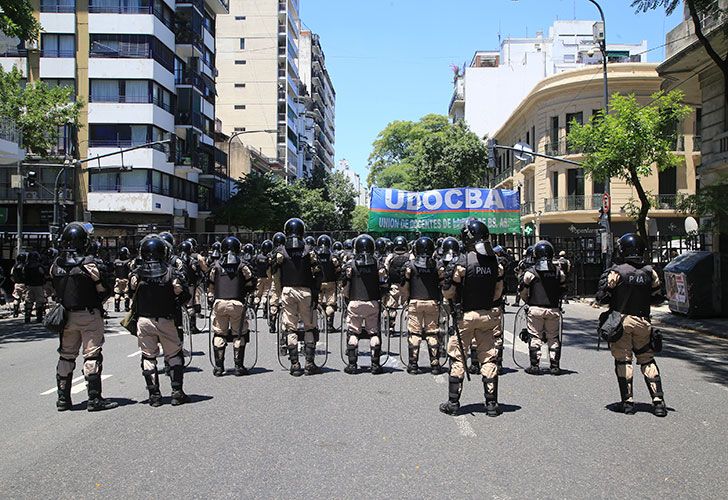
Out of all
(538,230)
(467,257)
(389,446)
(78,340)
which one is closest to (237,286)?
(78,340)

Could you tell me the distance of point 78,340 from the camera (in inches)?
313

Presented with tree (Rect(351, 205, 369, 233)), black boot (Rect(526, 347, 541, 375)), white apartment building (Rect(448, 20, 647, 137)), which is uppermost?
white apartment building (Rect(448, 20, 647, 137))

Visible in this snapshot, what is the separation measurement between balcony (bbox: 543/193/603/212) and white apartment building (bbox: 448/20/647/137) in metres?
24.0

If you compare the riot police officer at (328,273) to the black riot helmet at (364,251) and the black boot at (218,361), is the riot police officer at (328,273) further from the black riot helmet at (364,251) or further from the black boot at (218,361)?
the black boot at (218,361)

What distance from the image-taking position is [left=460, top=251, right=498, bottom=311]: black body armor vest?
743cm

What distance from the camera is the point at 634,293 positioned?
298 inches

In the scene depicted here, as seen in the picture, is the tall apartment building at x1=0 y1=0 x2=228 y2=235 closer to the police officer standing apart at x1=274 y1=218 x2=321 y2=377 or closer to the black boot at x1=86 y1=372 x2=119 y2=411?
the police officer standing apart at x1=274 y1=218 x2=321 y2=377

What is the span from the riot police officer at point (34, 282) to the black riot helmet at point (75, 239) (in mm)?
10068

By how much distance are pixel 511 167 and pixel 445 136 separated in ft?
24.0

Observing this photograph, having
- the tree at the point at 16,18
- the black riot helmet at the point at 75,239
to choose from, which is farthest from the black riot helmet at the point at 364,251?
the tree at the point at 16,18

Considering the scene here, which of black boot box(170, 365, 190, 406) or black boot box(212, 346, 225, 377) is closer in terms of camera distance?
black boot box(170, 365, 190, 406)

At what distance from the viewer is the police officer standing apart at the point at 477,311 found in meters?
7.32

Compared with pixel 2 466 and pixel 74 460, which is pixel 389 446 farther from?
pixel 2 466

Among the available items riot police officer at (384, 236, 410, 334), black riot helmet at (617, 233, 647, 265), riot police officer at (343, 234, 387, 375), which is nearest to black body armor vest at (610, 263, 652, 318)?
black riot helmet at (617, 233, 647, 265)
